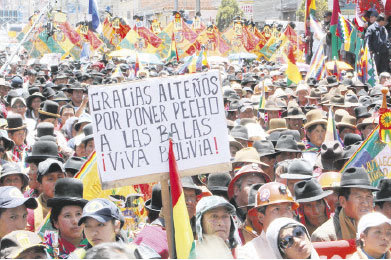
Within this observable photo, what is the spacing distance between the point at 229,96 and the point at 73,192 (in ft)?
25.4

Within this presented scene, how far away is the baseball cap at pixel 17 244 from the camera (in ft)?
13.5

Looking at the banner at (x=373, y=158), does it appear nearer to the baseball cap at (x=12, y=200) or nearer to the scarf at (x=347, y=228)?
the scarf at (x=347, y=228)

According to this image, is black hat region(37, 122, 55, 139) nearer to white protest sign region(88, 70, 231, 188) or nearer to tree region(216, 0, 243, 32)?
white protest sign region(88, 70, 231, 188)

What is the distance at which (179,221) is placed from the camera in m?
4.24

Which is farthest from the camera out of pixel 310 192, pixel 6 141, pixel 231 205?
pixel 6 141

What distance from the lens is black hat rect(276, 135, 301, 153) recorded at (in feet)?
24.5

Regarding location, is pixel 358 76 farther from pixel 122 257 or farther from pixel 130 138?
pixel 122 257

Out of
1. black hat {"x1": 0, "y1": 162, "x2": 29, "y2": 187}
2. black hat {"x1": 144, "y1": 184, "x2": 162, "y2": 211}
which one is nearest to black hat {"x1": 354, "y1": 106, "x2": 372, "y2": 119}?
black hat {"x1": 144, "y1": 184, "x2": 162, "y2": 211}

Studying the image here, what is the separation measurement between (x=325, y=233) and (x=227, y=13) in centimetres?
6923

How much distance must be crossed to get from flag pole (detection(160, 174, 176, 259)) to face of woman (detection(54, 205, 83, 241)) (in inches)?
33.9

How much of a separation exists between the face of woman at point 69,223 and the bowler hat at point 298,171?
1.95m

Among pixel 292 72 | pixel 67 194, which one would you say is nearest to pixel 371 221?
pixel 67 194

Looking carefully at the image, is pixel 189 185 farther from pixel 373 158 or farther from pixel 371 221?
pixel 373 158

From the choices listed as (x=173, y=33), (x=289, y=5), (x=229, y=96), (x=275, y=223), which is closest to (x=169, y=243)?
(x=275, y=223)
